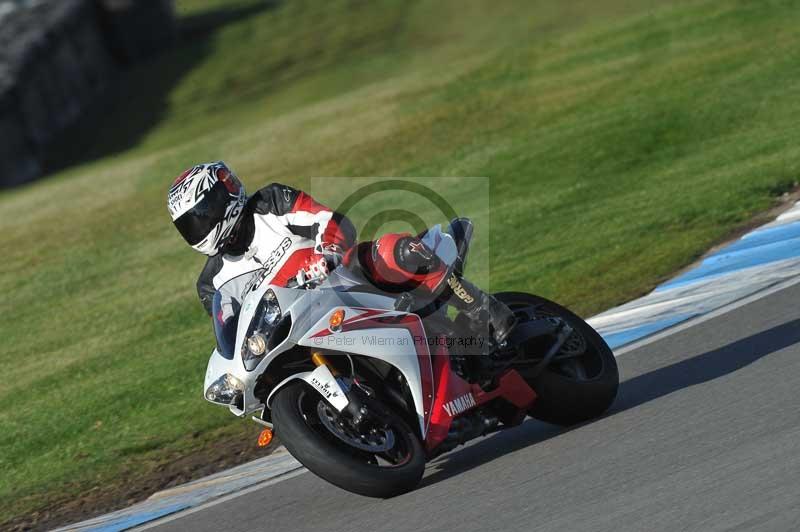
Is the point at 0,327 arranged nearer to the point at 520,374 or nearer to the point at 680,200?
the point at 680,200

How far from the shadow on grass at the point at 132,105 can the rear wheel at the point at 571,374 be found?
24110mm

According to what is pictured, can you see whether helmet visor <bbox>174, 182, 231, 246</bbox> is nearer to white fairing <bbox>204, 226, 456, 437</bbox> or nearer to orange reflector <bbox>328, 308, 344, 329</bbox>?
white fairing <bbox>204, 226, 456, 437</bbox>

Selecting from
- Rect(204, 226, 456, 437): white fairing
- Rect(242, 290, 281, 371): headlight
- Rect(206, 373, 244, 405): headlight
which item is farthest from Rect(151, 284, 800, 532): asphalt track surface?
Rect(242, 290, 281, 371): headlight

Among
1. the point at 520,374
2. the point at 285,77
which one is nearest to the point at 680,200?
the point at 520,374

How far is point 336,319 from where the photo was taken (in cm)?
595

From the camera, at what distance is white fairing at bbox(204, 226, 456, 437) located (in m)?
5.85

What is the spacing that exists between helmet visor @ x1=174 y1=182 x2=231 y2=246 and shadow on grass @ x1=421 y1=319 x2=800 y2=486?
1.76 meters

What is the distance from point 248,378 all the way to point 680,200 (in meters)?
8.04

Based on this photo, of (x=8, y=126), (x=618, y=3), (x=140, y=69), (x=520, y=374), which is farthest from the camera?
(x=140, y=69)

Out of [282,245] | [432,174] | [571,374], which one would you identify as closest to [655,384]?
[571,374]

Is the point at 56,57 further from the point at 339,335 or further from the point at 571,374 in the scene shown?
the point at 339,335

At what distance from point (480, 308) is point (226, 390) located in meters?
1.46

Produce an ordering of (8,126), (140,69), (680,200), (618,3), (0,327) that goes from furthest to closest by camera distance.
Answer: (140,69) < (618,3) < (8,126) < (0,327) < (680,200)

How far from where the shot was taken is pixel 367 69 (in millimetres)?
33375
